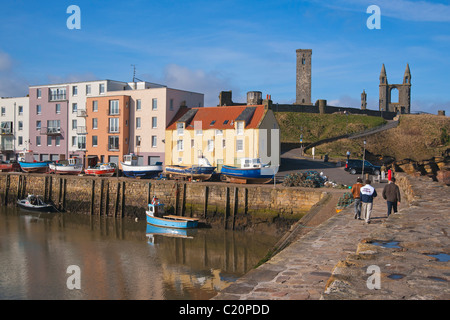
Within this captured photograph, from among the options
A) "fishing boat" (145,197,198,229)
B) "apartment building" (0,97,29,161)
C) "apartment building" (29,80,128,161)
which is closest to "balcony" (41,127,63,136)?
"apartment building" (29,80,128,161)

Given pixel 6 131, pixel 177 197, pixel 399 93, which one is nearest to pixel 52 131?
pixel 6 131

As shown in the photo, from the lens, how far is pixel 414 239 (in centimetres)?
804

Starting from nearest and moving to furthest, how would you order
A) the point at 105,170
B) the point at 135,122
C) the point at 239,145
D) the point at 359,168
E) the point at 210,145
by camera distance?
the point at 359,168
the point at 239,145
the point at 105,170
the point at 210,145
the point at 135,122

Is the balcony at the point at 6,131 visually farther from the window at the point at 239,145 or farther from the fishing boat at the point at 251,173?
the fishing boat at the point at 251,173

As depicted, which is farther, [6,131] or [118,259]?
[6,131]

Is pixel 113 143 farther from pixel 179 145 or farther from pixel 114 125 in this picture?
pixel 179 145

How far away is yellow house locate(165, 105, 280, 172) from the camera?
1497 inches

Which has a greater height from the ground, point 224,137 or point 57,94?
point 57,94

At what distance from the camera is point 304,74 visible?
84.2 meters

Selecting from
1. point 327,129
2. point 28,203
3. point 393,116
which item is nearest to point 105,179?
point 28,203

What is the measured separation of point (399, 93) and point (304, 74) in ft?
94.9

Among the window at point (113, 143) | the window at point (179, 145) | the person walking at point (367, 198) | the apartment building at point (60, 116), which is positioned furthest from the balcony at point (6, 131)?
the person walking at point (367, 198)
